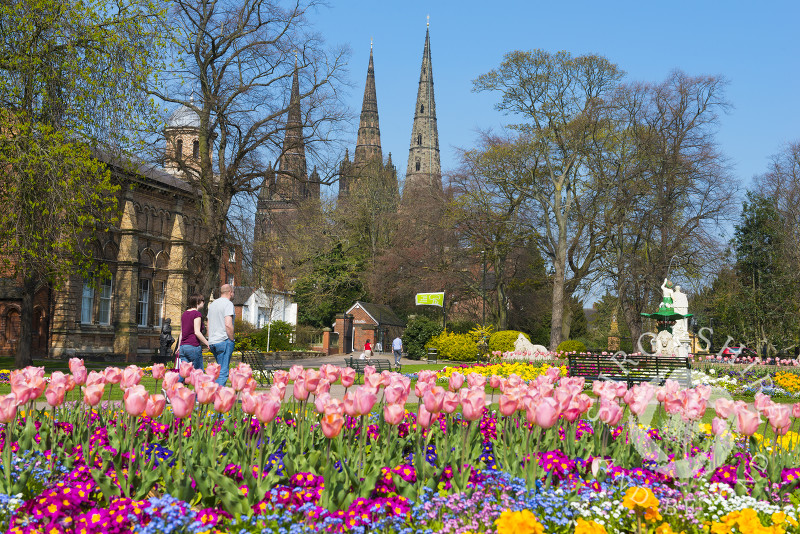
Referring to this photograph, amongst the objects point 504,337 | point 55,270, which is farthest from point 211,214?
point 504,337

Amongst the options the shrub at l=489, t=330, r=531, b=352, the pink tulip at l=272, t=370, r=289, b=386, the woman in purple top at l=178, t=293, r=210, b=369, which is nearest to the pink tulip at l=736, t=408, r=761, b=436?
the pink tulip at l=272, t=370, r=289, b=386

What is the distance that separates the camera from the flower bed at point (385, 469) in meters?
4.09

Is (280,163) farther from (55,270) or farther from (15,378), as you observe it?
(15,378)

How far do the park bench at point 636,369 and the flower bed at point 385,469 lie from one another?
971cm

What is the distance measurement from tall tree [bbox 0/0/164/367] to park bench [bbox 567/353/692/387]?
1253 cm

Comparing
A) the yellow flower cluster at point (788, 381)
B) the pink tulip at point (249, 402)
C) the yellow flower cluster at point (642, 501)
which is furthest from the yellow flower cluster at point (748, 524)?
the yellow flower cluster at point (788, 381)

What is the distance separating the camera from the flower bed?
4.09 metres

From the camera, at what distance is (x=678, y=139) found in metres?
34.6

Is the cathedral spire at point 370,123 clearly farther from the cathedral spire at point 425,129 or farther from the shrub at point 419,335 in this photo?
the shrub at point 419,335

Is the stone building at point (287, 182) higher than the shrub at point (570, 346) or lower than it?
higher

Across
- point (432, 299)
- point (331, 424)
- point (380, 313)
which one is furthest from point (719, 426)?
point (380, 313)

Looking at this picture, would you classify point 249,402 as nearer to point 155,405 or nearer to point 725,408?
point 155,405

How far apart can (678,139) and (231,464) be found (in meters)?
33.6

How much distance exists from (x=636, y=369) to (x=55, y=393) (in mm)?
15331
